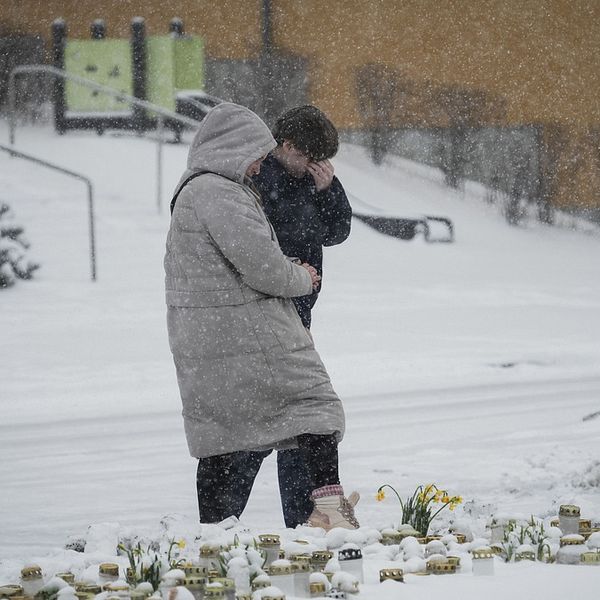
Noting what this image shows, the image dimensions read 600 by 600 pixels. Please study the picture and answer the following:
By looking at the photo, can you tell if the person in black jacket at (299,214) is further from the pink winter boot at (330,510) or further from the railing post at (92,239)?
the railing post at (92,239)

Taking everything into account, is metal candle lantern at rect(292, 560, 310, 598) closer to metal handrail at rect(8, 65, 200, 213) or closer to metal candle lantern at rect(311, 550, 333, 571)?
metal candle lantern at rect(311, 550, 333, 571)

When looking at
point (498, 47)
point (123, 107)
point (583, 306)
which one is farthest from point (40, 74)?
point (583, 306)

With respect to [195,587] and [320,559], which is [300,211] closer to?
[320,559]

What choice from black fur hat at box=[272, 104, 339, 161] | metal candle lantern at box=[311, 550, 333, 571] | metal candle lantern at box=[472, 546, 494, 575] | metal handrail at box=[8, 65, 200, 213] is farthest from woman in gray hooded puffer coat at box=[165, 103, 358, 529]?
metal handrail at box=[8, 65, 200, 213]

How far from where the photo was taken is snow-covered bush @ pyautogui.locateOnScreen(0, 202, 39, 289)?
33.2 ft

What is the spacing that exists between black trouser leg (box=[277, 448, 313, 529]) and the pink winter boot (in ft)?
0.99

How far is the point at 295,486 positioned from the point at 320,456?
384 mm

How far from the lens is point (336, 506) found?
132 inches

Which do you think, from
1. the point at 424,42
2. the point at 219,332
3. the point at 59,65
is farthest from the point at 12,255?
the point at 219,332

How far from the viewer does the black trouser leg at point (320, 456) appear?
10.9 ft

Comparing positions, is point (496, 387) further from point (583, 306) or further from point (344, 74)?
point (344, 74)

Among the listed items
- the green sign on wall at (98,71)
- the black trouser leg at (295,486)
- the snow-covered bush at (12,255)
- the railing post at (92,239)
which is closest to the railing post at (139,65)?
the green sign on wall at (98,71)

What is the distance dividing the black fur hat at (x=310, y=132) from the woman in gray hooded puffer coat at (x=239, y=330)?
0.20 meters

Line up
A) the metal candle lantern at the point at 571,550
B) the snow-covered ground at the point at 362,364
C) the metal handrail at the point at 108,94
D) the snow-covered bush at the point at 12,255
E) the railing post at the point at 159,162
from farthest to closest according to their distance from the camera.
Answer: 1. the railing post at the point at 159,162
2. the metal handrail at the point at 108,94
3. the snow-covered bush at the point at 12,255
4. the snow-covered ground at the point at 362,364
5. the metal candle lantern at the point at 571,550
